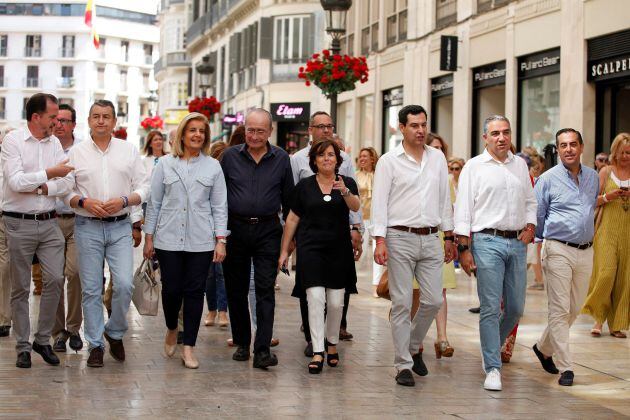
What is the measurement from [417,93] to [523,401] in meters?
21.7

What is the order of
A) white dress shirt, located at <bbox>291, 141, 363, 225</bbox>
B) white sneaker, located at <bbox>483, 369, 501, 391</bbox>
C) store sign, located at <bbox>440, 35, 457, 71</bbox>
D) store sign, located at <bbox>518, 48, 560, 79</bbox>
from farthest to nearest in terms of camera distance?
store sign, located at <bbox>440, 35, 457, 71</bbox>, store sign, located at <bbox>518, 48, 560, 79</bbox>, white dress shirt, located at <bbox>291, 141, 363, 225</bbox>, white sneaker, located at <bbox>483, 369, 501, 391</bbox>

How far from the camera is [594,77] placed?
19.9m

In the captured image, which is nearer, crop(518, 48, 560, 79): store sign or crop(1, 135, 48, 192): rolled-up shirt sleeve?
crop(1, 135, 48, 192): rolled-up shirt sleeve

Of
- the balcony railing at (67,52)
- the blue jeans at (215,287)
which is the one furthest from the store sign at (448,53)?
the balcony railing at (67,52)

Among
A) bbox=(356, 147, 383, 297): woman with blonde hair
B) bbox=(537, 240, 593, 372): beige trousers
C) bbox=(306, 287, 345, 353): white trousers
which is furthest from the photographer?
bbox=(356, 147, 383, 297): woman with blonde hair

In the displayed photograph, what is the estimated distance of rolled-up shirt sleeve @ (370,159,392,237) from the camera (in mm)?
8844

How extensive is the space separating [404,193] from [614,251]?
3.61 m

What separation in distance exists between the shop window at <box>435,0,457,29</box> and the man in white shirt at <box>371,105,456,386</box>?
18.5 meters

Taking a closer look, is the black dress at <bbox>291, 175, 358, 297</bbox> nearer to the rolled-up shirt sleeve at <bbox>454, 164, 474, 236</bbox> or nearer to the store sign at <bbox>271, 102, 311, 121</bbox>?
the rolled-up shirt sleeve at <bbox>454, 164, 474, 236</bbox>

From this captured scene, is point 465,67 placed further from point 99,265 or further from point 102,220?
point 99,265

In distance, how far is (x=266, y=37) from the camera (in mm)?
46656

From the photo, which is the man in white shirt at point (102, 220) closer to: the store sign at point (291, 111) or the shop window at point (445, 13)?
the shop window at point (445, 13)

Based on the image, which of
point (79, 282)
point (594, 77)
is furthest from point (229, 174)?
point (594, 77)

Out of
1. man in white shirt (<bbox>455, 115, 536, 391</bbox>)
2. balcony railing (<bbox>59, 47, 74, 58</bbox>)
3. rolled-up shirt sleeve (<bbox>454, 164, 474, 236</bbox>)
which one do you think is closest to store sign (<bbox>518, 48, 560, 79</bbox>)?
man in white shirt (<bbox>455, 115, 536, 391</bbox>)
